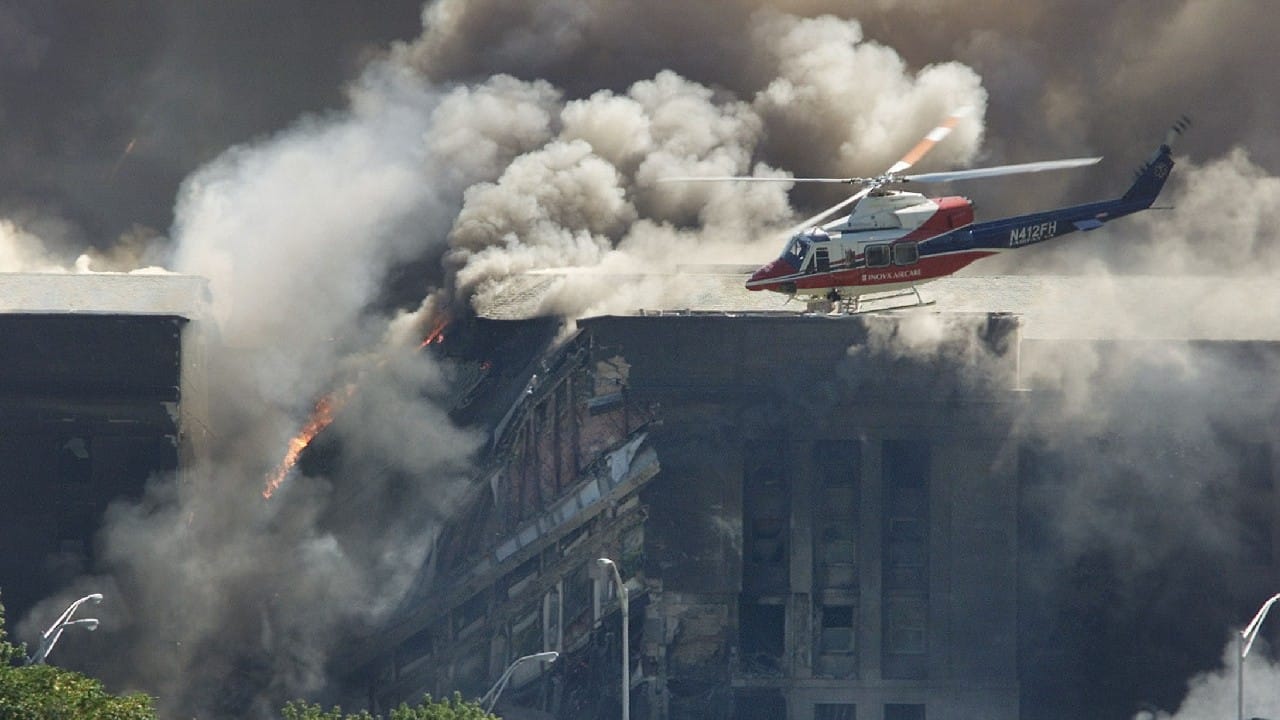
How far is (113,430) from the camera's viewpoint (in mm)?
57344

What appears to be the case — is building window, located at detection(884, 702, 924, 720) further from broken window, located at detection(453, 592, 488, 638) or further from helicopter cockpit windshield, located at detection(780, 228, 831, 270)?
helicopter cockpit windshield, located at detection(780, 228, 831, 270)

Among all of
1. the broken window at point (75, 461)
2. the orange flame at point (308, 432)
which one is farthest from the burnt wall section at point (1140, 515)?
the broken window at point (75, 461)

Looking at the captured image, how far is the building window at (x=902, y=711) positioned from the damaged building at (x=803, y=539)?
0.05 m

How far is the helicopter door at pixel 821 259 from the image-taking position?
177ft

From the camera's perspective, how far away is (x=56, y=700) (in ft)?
128

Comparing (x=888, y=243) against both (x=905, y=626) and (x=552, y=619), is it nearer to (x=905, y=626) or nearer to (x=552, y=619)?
(x=905, y=626)

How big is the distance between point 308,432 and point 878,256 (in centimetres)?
1635

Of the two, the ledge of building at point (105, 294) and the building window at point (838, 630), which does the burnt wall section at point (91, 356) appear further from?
the building window at point (838, 630)

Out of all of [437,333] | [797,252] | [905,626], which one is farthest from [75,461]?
[905,626]

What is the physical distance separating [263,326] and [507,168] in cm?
798

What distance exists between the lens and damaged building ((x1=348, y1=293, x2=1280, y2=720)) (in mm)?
57750

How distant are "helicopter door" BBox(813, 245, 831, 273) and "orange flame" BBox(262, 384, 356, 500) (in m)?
13.6

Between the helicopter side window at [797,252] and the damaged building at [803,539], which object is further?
the damaged building at [803,539]

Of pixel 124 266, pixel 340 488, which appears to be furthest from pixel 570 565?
pixel 124 266
